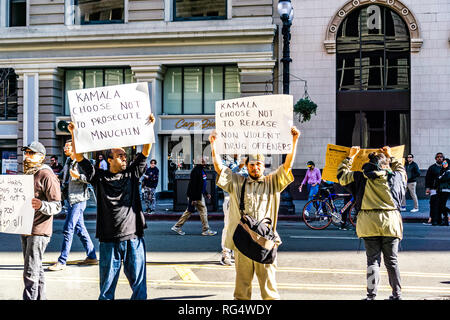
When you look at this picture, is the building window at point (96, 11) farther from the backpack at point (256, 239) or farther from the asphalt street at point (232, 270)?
the backpack at point (256, 239)

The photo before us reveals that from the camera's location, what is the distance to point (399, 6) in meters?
20.6

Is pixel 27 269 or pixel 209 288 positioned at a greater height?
pixel 27 269

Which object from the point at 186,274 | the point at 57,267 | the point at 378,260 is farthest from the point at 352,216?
the point at 57,267

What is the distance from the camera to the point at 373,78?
2127cm

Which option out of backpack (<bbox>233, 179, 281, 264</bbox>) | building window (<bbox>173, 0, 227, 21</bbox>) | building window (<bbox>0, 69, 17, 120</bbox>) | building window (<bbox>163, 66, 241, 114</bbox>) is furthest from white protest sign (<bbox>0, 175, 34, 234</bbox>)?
building window (<bbox>0, 69, 17, 120</bbox>)

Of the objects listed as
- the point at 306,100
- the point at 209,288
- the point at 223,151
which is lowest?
the point at 209,288

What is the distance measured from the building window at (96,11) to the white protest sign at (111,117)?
1751cm

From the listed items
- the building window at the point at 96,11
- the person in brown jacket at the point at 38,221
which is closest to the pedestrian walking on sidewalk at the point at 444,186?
the person in brown jacket at the point at 38,221

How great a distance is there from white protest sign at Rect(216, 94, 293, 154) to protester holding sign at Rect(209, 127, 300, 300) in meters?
0.25

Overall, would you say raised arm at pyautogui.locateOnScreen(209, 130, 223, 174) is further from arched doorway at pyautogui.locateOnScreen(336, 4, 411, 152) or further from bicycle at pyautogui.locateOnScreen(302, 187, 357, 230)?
arched doorway at pyautogui.locateOnScreen(336, 4, 411, 152)

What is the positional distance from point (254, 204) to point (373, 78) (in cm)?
1769

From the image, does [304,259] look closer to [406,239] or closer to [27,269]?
[406,239]
